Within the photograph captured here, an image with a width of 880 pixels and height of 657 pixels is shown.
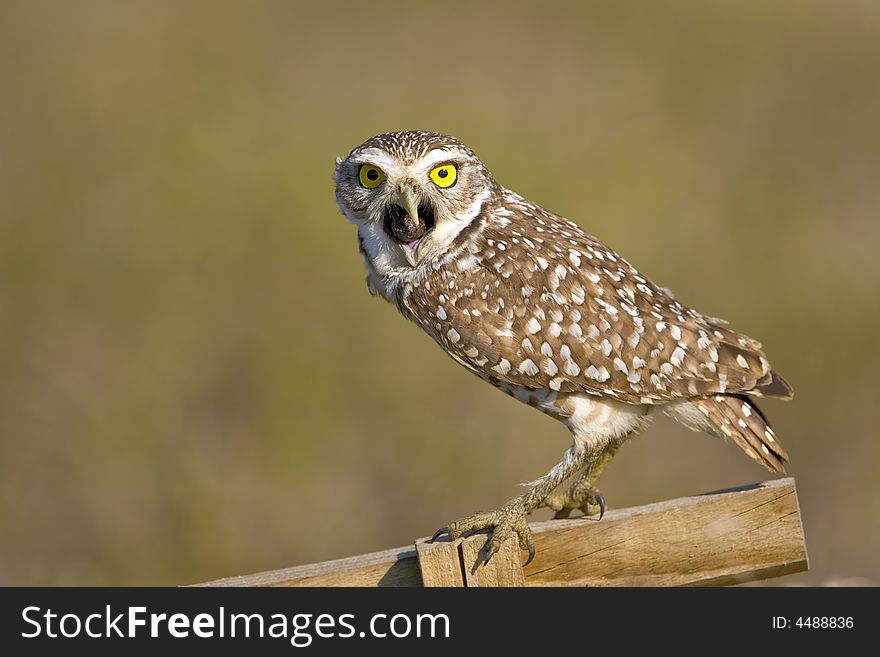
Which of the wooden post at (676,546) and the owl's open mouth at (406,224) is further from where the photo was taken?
the owl's open mouth at (406,224)

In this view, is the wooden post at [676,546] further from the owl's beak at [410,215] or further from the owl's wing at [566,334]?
the owl's beak at [410,215]

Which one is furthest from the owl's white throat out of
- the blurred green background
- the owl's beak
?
the blurred green background

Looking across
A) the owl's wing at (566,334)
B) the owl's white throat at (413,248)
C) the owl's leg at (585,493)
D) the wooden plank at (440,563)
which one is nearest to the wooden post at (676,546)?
the wooden plank at (440,563)

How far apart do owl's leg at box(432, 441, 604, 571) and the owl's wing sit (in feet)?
0.82

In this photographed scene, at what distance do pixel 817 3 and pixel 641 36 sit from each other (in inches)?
87.5

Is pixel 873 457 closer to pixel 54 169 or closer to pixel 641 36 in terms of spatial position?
pixel 641 36

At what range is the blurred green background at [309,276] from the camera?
727 cm

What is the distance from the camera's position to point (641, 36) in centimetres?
1086

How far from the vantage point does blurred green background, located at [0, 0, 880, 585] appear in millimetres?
7273

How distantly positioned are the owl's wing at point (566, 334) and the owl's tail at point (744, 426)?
0.07m

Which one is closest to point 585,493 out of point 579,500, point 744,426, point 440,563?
point 579,500
